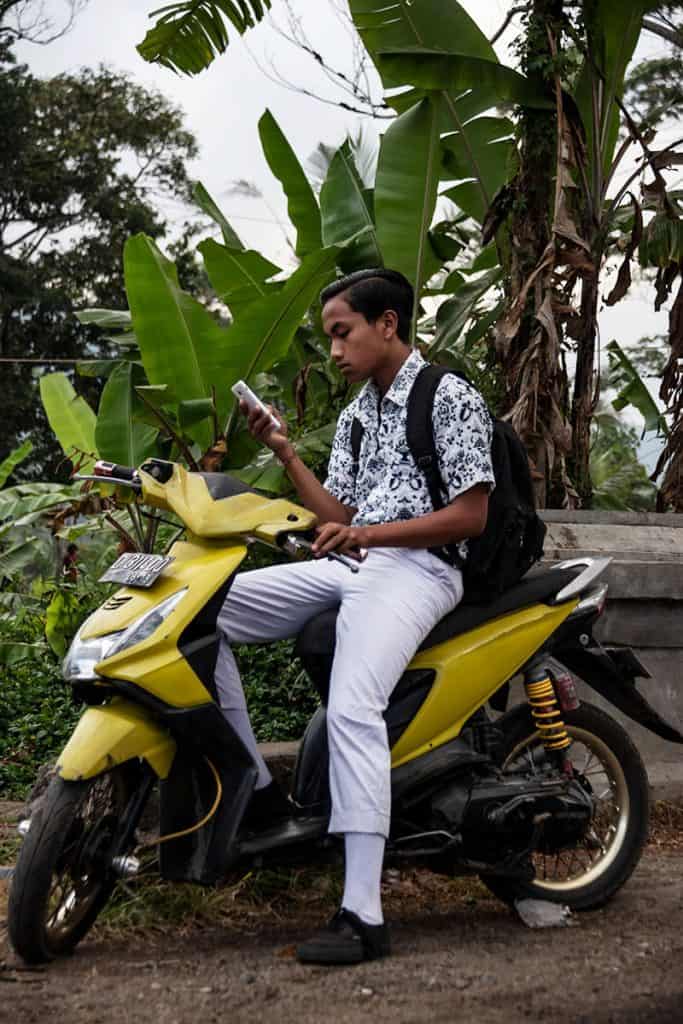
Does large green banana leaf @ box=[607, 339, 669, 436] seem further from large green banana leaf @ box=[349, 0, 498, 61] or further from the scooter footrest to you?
the scooter footrest

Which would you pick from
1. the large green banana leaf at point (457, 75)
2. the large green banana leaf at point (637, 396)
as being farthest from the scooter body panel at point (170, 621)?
the large green banana leaf at point (637, 396)

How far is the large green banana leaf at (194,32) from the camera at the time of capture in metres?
7.68

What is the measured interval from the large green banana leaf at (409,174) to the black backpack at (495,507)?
12.1 ft

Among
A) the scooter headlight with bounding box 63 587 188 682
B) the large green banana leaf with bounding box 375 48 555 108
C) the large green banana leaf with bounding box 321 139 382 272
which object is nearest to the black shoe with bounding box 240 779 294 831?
the scooter headlight with bounding box 63 587 188 682

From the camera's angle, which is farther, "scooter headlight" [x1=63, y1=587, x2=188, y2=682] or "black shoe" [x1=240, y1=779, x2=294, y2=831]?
"black shoe" [x1=240, y1=779, x2=294, y2=831]

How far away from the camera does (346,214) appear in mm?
8352

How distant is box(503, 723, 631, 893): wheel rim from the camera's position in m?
4.00

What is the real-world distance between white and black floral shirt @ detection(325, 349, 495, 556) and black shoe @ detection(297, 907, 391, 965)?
1062mm

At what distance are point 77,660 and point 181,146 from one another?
2669cm

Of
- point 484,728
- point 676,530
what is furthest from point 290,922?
point 676,530

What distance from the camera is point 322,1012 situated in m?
3.04

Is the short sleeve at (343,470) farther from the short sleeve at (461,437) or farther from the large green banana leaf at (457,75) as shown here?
the large green banana leaf at (457,75)

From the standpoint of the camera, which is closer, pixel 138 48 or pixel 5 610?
pixel 138 48

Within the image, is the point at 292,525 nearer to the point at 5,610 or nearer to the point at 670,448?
the point at 670,448
